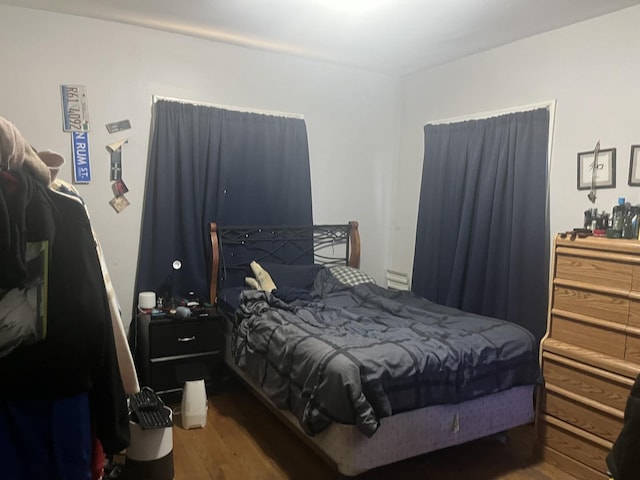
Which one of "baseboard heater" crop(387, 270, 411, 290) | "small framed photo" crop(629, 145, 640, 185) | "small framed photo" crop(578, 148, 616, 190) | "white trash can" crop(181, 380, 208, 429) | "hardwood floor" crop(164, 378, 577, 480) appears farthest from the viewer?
"baseboard heater" crop(387, 270, 411, 290)

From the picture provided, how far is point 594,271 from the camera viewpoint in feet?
8.20

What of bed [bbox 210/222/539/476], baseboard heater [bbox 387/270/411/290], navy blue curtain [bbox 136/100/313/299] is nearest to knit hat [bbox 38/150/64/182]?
bed [bbox 210/222/539/476]

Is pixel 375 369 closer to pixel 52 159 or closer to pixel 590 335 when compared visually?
Result: pixel 590 335

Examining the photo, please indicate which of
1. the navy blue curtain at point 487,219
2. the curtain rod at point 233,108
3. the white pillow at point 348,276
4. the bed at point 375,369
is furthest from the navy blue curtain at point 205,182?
the navy blue curtain at point 487,219

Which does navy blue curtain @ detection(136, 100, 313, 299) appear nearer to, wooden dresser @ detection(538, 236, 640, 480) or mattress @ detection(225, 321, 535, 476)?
mattress @ detection(225, 321, 535, 476)

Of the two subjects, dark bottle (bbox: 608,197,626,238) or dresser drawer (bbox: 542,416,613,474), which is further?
dark bottle (bbox: 608,197,626,238)

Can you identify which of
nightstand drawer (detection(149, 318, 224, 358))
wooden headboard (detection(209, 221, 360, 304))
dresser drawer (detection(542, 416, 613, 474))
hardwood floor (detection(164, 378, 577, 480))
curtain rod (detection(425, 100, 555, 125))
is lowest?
hardwood floor (detection(164, 378, 577, 480))

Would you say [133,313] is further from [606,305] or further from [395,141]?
[606,305]

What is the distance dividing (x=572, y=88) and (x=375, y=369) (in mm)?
2206

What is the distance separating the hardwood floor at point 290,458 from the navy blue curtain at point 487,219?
34.4 inches

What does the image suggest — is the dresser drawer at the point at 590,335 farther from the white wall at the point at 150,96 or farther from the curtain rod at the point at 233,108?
the curtain rod at the point at 233,108

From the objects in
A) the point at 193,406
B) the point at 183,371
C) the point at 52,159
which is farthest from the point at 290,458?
the point at 52,159

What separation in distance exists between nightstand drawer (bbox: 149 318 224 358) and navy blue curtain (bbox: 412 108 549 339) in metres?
1.78

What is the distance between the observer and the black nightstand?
3.17 meters
